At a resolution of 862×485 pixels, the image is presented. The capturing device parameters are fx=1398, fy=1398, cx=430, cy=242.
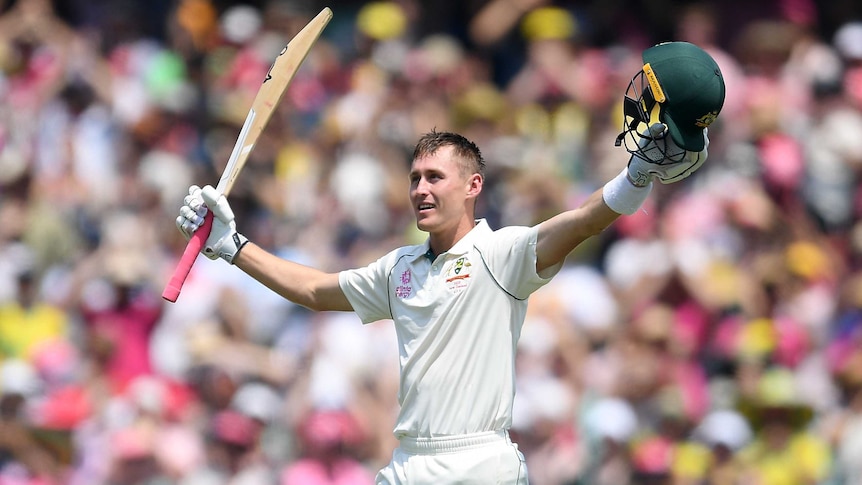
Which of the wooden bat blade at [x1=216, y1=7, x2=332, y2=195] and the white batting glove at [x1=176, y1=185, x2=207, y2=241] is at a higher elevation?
the wooden bat blade at [x1=216, y1=7, x2=332, y2=195]

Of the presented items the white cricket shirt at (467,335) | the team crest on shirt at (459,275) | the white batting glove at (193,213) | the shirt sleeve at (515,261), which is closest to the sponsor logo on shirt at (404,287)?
the white cricket shirt at (467,335)

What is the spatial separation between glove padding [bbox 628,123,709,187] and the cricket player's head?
909 millimetres

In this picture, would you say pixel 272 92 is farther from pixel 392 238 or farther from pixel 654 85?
pixel 392 238

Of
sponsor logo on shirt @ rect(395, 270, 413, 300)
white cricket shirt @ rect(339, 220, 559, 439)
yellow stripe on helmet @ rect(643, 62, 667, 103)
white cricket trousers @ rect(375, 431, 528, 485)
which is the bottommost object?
white cricket trousers @ rect(375, 431, 528, 485)

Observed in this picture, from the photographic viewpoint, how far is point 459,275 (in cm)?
573

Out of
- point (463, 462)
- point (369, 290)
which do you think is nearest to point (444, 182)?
point (369, 290)

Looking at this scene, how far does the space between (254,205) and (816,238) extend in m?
4.05

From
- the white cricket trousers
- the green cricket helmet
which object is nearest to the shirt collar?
the white cricket trousers

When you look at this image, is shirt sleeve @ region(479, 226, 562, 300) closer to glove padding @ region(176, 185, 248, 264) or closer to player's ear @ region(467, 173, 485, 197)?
player's ear @ region(467, 173, 485, 197)

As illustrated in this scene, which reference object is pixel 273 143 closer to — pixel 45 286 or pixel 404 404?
pixel 45 286

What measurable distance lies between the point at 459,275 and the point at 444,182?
42 cm

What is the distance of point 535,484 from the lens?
839cm

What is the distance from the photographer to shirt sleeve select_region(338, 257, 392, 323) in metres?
6.04

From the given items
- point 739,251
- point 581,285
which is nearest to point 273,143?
point 581,285
